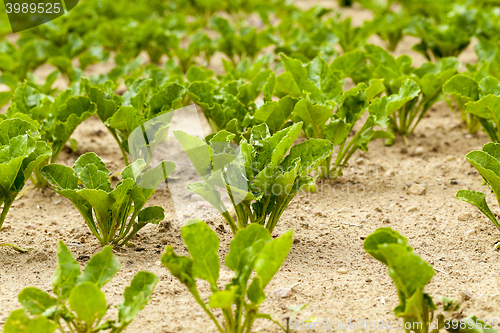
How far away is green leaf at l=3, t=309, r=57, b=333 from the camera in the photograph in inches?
56.8

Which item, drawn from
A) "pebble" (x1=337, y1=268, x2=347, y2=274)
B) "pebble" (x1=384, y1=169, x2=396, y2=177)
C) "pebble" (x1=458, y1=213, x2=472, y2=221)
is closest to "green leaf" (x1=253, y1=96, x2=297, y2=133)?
"pebble" (x1=384, y1=169, x2=396, y2=177)

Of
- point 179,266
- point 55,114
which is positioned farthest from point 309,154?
point 55,114

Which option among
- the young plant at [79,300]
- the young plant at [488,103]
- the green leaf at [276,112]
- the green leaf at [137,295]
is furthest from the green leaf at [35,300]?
the young plant at [488,103]

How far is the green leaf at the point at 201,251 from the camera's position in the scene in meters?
1.65

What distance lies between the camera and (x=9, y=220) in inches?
100

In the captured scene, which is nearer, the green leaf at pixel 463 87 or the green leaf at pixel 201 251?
the green leaf at pixel 201 251

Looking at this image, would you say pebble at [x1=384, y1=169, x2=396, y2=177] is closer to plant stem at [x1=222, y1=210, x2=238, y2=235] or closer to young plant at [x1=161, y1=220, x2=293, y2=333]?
plant stem at [x1=222, y1=210, x2=238, y2=235]

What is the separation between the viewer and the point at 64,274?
1636 mm

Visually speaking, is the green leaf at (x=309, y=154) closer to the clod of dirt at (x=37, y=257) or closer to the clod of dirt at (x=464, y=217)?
the clod of dirt at (x=464, y=217)

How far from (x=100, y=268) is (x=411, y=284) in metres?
1.00

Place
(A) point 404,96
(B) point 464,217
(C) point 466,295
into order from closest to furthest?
(C) point 466,295 → (B) point 464,217 → (A) point 404,96

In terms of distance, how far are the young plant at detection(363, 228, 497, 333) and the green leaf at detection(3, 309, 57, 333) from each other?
0.99m

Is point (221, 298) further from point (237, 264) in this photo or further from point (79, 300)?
point (79, 300)

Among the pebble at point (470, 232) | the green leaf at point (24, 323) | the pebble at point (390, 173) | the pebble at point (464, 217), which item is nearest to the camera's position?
the green leaf at point (24, 323)
